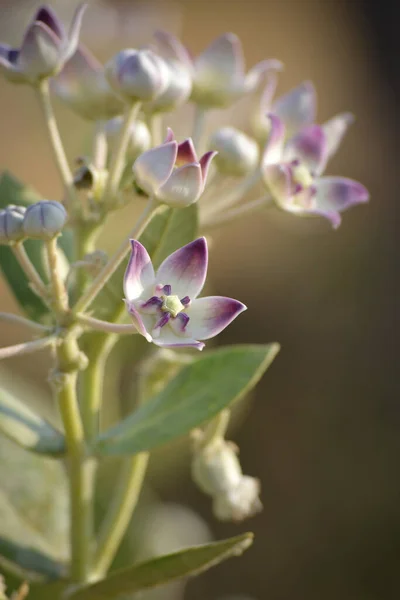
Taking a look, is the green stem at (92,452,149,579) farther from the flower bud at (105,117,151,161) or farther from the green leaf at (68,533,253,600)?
the flower bud at (105,117,151,161)

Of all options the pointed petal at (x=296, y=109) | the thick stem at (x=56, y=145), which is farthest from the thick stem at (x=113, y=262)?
the pointed petal at (x=296, y=109)

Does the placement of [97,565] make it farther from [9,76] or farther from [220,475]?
[9,76]

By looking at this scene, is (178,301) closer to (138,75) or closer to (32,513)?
(138,75)

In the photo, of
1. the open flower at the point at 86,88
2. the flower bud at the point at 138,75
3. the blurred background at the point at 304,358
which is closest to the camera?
the flower bud at the point at 138,75

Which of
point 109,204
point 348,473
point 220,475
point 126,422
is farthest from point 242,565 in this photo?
point 109,204

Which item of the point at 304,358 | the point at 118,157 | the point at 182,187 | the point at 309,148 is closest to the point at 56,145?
the point at 118,157

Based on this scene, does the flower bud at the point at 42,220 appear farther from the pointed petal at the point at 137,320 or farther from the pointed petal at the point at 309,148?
the pointed petal at the point at 309,148
